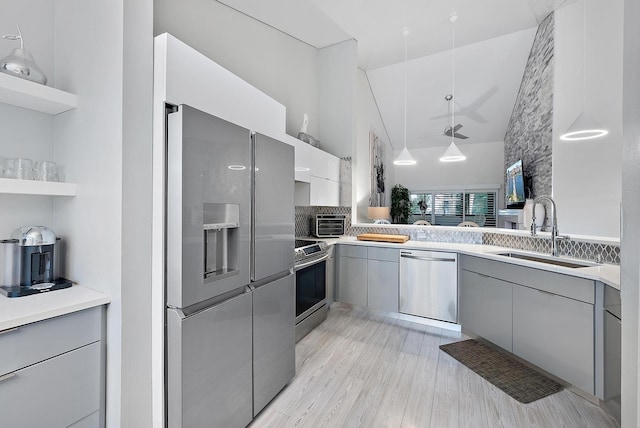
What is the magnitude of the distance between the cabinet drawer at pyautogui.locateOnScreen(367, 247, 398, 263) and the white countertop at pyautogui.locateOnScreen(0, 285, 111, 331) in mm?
2736

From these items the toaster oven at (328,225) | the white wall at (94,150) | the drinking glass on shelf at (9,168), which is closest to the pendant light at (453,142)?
the toaster oven at (328,225)

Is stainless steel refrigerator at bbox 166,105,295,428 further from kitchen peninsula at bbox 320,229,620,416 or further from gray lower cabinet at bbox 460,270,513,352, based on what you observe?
gray lower cabinet at bbox 460,270,513,352

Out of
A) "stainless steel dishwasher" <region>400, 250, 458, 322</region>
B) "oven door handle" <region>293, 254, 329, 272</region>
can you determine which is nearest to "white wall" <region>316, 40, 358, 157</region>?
"oven door handle" <region>293, 254, 329, 272</region>

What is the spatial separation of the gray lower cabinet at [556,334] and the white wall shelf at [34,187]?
3189 mm

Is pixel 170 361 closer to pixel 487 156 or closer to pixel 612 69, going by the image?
pixel 612 69

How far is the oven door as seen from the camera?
2.73 m

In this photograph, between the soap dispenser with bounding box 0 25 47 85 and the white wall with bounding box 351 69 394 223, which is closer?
the soap dispenser with bounding box 0 25 47 85

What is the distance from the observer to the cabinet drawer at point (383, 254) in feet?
10.9

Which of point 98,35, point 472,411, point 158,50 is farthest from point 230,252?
point 472,411

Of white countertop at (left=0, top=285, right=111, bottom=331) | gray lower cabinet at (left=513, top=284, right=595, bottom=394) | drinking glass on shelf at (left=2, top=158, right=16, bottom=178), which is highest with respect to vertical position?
drinking glass on shelf at (left=2, top=158, right=16, bottom=178)

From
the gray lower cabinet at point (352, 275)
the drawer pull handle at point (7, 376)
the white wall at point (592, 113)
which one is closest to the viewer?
the drawer pull handle at point (7, 376)

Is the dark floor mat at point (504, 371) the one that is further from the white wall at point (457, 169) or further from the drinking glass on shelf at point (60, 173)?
the white wall at point (457, 169)

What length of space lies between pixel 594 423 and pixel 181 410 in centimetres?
242

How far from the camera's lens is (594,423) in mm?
1739
